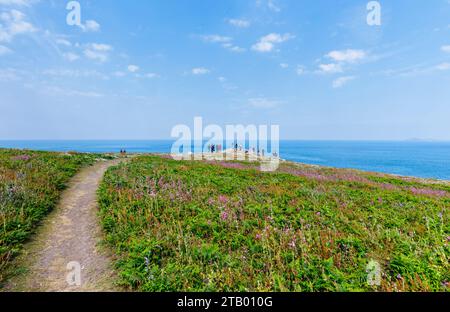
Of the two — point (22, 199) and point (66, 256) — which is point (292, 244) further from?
point (22, 199)

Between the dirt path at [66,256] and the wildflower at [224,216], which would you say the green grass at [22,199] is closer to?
the dirt path at [66,256]

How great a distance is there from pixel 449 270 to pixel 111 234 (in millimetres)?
10034

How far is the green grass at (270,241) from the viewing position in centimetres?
505

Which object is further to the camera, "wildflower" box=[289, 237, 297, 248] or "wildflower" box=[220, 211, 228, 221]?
"wildflower" box=[220, 211, 228, 221]

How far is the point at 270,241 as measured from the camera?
685 cm

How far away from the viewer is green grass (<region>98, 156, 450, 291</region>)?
5.05m

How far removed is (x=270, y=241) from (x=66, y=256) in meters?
6.59

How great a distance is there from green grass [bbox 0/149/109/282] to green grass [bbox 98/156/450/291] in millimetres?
2420

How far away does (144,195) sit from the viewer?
35.2ft

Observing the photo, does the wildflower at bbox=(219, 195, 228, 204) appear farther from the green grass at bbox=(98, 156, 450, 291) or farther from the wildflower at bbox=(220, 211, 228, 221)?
the wildflower at bbox=(220, 211, 228, 221)

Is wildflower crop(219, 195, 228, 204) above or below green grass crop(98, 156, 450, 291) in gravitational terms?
above

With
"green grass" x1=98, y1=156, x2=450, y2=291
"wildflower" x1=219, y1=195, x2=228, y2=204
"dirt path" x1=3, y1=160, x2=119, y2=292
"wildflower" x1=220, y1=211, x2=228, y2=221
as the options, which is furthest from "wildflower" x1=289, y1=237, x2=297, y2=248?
"dirt path" x1=3, y1=160, x2=119, y2=292
